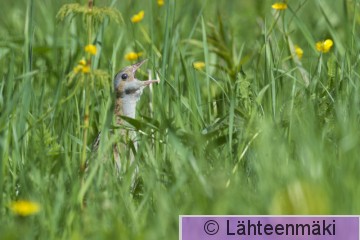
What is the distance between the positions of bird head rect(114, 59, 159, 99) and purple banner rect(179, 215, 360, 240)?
164 cm

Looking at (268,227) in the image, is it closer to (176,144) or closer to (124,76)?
(176,144)

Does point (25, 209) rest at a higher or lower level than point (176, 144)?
lower

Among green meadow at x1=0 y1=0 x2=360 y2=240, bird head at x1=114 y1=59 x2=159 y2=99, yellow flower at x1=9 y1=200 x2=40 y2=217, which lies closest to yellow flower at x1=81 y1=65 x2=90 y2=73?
green meadow at x1=0 y1=0 x2=360 y2=240

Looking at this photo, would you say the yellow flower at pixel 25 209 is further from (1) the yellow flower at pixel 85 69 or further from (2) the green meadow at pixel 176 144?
(1) the yellow flower at pixel 85 69

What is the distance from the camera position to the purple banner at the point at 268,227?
3521 millimetres

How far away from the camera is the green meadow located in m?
3.59

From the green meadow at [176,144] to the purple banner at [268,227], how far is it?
0.11 feet

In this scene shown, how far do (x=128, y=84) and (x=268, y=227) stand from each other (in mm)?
1783

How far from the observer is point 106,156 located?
4.45 meters

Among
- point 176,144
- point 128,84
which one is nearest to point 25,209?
point 176,144

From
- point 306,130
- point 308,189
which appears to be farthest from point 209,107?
point 308,189

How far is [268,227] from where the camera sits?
3.56m

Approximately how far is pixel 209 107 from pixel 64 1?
4.97ft

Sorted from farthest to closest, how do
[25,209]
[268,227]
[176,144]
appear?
[176,144]
[268,227]
[25,209]
